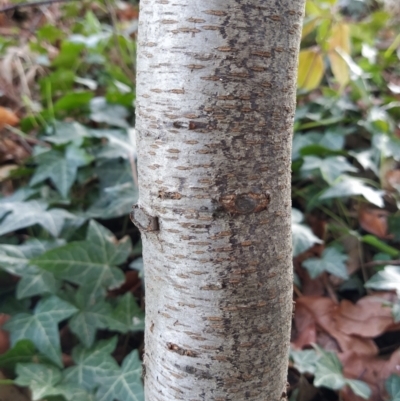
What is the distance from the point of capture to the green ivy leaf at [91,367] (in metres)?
0.78

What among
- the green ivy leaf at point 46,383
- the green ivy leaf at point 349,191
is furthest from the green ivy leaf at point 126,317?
the green ivy leaf at point 349,191

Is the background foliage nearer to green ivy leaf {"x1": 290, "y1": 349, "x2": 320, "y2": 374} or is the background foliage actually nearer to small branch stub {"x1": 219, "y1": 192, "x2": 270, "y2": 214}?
green ivy leaf {"x1": 290, "y1": 349, "x2": 320, "y2": 374}

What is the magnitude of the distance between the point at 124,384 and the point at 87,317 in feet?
0.58

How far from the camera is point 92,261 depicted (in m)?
0.89

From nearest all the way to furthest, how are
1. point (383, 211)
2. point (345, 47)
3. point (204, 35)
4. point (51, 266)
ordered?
point (204, 35) < point (51, 266) < point (383, 211) < point (345, 47)

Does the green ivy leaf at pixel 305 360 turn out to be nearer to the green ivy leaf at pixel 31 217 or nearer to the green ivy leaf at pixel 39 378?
the green ivy leaf at pixel 39 378

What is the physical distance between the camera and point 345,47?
1284mm

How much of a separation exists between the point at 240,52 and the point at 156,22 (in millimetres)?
97

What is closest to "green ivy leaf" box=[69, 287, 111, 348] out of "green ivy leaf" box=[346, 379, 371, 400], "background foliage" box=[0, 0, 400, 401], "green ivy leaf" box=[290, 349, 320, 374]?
"background foliage" box=[0, 0, 400, 401]

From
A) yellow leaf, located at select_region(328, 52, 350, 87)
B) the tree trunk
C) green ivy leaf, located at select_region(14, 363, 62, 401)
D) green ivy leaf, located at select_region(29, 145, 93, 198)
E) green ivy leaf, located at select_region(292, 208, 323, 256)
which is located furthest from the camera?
yellow leaf, located at select_region(328, 52, 350, 87)

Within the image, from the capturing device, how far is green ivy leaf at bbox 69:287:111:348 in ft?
2.76

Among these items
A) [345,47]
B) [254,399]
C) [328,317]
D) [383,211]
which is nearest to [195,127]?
[254,399]

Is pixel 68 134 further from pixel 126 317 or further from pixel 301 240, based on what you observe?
pixel 301 240

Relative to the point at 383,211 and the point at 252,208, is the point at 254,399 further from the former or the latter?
the point at 383,211
